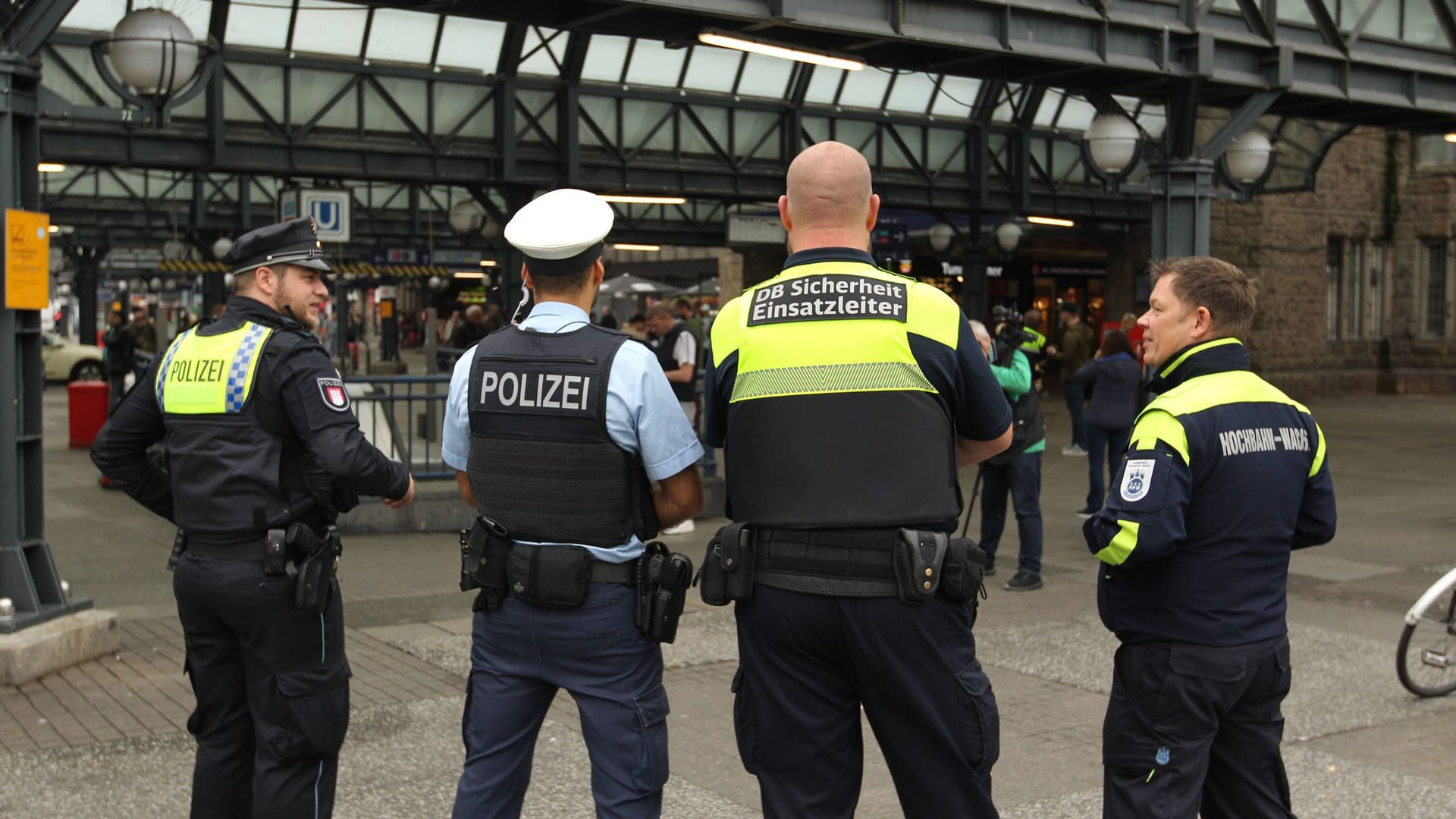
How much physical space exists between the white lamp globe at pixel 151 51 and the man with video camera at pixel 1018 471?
205 inches

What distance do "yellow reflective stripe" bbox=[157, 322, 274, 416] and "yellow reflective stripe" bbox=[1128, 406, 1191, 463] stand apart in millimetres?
2411

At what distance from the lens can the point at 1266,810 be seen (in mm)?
3775

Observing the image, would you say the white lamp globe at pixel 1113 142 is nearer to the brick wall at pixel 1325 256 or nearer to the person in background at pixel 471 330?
the person in background at pixel 471 330

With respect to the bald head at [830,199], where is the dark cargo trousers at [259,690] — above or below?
below

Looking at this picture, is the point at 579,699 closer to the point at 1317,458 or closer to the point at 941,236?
the point at 1317,458

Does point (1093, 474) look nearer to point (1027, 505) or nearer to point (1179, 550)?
point (1027, 505)

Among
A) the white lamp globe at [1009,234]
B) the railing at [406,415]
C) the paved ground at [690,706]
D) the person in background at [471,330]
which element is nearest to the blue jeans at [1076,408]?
the paved ground at [690,706]

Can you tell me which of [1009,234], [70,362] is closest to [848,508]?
[1009,234]

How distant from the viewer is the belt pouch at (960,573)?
3318mm

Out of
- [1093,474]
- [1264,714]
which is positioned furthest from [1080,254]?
[1264,714]

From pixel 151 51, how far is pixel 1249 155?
985cm

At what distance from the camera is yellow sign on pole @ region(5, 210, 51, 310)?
288 inches

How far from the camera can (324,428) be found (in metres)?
4.12

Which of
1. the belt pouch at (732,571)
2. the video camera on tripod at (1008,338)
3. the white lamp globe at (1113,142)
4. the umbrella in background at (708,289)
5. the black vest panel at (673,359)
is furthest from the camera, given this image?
the umbrella in background at (708,289)
